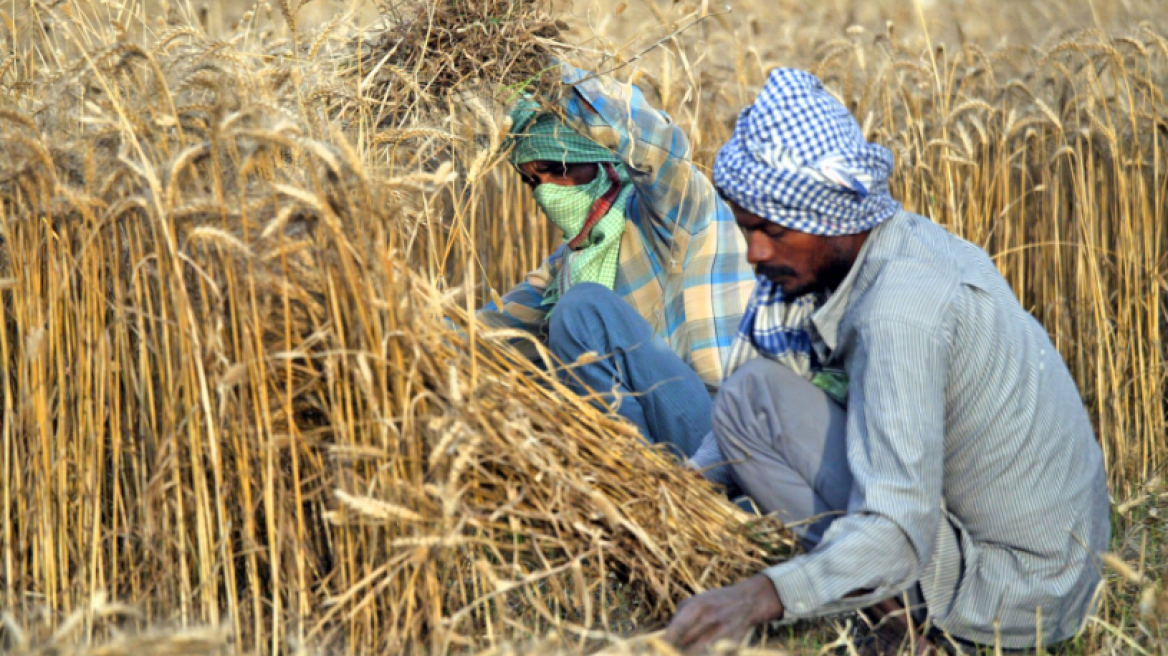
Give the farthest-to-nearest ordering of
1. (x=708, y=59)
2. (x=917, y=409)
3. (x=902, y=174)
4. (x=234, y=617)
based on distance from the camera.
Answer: (x=708, y=59), (x=902, y=174), (x=234, y=617), (x=917, y=409)

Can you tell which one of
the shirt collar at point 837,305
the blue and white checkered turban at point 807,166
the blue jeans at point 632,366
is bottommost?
the blue jeans at point 632,366

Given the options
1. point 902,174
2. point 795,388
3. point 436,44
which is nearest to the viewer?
point 795,388

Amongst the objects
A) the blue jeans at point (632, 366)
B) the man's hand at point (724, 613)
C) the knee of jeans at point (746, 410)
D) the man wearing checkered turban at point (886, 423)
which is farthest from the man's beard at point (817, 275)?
the blue jeans at point (632, 366)

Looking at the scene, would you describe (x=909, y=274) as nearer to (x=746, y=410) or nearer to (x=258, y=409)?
(x=746, y=410)

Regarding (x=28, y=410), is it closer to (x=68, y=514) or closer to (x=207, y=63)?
(x=68, y=514)

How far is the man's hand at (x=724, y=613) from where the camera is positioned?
1.63m

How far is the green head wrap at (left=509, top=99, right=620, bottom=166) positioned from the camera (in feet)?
8.48

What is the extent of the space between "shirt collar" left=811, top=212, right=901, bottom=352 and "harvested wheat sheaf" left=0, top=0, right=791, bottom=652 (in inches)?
15.1

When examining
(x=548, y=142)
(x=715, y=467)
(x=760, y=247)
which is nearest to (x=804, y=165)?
(x=760, y=247)

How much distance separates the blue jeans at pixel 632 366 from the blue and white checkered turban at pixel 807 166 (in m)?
0.82

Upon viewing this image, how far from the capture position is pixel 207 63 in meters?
1.84

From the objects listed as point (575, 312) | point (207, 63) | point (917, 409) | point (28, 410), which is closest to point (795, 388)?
point (917, 409)

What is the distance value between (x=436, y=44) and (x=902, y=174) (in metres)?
1.73

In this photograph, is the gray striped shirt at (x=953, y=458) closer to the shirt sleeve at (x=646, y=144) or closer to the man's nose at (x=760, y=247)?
the man's nose at (x=760, y=247)
